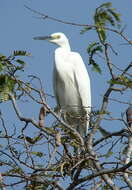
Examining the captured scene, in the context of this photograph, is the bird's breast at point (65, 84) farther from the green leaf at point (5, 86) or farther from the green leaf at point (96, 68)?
the green leaf at point (5, 86)

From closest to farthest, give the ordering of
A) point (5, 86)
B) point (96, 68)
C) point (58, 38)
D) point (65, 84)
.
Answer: point (5, 86) → point (96, 68) → point (65, 84) → point (58, 38)

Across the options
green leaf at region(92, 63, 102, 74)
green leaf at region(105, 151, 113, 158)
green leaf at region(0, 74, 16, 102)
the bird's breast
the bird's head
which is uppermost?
the bird's head

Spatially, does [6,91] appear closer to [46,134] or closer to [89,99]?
[46,134]

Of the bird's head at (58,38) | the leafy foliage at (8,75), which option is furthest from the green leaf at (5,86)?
the bird's head at (58,38)

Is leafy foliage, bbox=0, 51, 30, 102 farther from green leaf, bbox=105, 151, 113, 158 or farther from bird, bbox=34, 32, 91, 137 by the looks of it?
bird, bbox=34, 32, 91, 137

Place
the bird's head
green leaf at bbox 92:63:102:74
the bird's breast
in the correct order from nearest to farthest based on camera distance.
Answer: green leaf at bbox 92:63:102:74 → the bird's breast → the bird's head

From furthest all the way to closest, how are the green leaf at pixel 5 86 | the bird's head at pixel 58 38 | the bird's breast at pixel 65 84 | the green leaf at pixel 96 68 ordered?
the bird's head at pixel 58 38, the bird's breast at pixel 65 84, the green leaf at pixel 96 68, the green leaf at pixel 5 86

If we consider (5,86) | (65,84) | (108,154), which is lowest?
(108,154)

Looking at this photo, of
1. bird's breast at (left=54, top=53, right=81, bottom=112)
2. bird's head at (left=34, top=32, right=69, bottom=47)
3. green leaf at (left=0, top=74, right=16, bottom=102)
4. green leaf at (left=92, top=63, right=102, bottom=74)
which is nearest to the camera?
green leaf at (left=0, top=74, right=16, bottom=102)

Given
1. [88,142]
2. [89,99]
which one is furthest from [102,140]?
[89,99]

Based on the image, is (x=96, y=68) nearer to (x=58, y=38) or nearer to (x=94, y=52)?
(x=94, y=52)

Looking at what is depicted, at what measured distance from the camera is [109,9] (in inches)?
180

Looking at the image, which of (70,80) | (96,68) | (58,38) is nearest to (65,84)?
(70,80)

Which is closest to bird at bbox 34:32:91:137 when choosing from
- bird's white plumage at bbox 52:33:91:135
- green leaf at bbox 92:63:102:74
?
bird's white plumage at bbox 52:33:91:135
